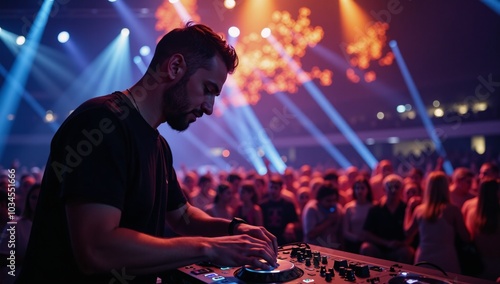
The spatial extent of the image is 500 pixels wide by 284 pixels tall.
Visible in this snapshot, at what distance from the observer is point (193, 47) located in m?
1.60

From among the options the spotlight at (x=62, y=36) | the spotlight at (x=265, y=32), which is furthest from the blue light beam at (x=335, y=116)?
the spotlight at (x=62, y=36)

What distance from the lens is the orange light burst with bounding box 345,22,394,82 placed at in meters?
16.5

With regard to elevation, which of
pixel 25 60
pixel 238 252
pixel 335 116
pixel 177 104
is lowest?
pixel 238 252

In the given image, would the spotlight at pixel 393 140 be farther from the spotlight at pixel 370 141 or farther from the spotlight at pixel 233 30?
the spotlight at pixel 233 30

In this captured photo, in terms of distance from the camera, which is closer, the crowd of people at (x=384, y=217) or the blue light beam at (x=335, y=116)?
the crowd of people at (x=384, y=217)

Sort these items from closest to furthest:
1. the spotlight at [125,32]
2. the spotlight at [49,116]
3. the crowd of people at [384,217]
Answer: the crowd of people at [384,217] < the spotlight at [125,32] < the spotlight at [49,116]

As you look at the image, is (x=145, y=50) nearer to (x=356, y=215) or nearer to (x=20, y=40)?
(x=20, y=40)

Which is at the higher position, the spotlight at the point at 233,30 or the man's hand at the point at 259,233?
the spotlight at the point at 233,30

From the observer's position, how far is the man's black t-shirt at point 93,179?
1266 mm

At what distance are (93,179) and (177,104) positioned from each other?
50cm

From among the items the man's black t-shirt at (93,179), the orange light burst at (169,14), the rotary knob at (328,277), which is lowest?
the rotary knob at (328,277)

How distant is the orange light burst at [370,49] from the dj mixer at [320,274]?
1523 centimetres

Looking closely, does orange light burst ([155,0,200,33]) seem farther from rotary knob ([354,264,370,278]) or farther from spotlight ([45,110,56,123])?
spotlight ([45,110,56,123])

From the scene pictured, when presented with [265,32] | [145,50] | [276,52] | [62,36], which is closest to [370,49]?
[276,52]
